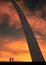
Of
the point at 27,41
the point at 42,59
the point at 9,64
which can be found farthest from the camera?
the point at 27,41

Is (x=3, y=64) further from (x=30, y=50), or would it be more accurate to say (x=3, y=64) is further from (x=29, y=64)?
(x=30, y=50)

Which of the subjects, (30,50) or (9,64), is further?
(30,50)

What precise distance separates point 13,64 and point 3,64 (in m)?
1.72

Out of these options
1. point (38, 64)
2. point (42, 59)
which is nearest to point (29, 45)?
point (42, 59)

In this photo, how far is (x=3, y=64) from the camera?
1713 inches

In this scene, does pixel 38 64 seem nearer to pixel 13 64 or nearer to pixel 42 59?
pixel 13 64

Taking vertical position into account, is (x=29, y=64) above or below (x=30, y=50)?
below

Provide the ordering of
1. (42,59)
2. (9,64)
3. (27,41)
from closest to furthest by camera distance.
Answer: (9,64) → (42,59) → (27,41)

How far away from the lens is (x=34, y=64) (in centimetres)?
4456

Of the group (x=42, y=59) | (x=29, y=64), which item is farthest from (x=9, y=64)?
(x=42, y=59)

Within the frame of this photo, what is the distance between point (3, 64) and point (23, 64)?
3506 mm

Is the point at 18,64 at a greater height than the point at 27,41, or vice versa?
the point at 27,41

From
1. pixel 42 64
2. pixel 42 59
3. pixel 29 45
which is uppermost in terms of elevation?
pixel 29 45

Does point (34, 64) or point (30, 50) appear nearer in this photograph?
point (34, 64)
